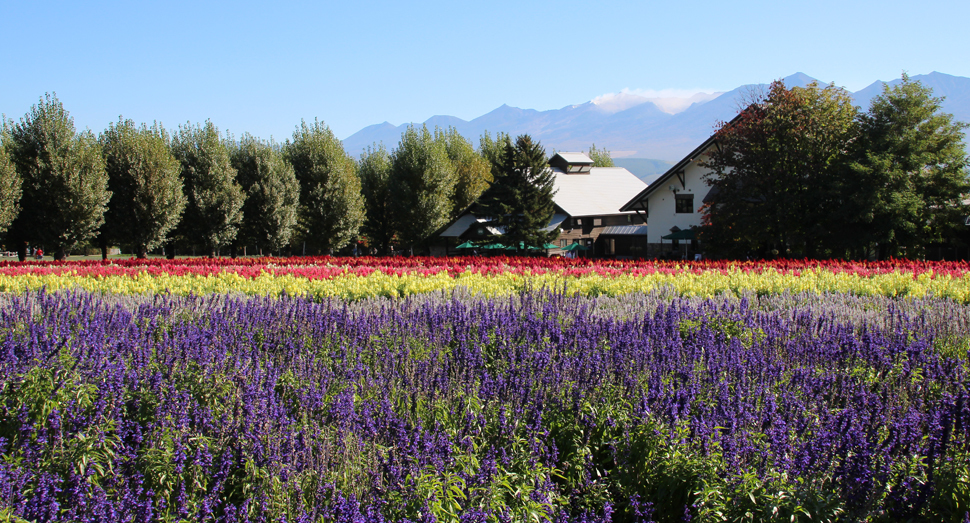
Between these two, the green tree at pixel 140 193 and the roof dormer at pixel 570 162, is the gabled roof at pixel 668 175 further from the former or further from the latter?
the green tree at pixel 140 193

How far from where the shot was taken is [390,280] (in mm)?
12258

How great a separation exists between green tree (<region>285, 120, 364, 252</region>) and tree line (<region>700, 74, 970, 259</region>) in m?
25.0

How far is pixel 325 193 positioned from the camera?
1690 inches

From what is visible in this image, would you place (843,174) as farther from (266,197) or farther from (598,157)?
(598,157)

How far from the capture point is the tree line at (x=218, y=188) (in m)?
30.1

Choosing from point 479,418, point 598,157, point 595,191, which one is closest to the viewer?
point 479,418

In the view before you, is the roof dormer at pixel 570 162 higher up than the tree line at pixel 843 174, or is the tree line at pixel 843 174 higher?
the roof dormer at pixel 570 162

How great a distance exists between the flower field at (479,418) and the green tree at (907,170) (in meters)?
20.3

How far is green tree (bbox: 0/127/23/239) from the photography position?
91.5 feet

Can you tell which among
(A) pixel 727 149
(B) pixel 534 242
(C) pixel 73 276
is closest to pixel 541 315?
(C) pixel 73 276

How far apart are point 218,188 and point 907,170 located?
120 ft

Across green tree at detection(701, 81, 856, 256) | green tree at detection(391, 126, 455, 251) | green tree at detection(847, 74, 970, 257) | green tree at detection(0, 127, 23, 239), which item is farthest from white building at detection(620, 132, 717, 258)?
green tree at detection(0, 127, 23, 239)

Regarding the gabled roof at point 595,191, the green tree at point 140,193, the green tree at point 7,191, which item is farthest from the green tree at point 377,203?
the green tree at point 7,191

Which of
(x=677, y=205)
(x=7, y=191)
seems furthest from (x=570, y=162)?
(x=7, y=191)
